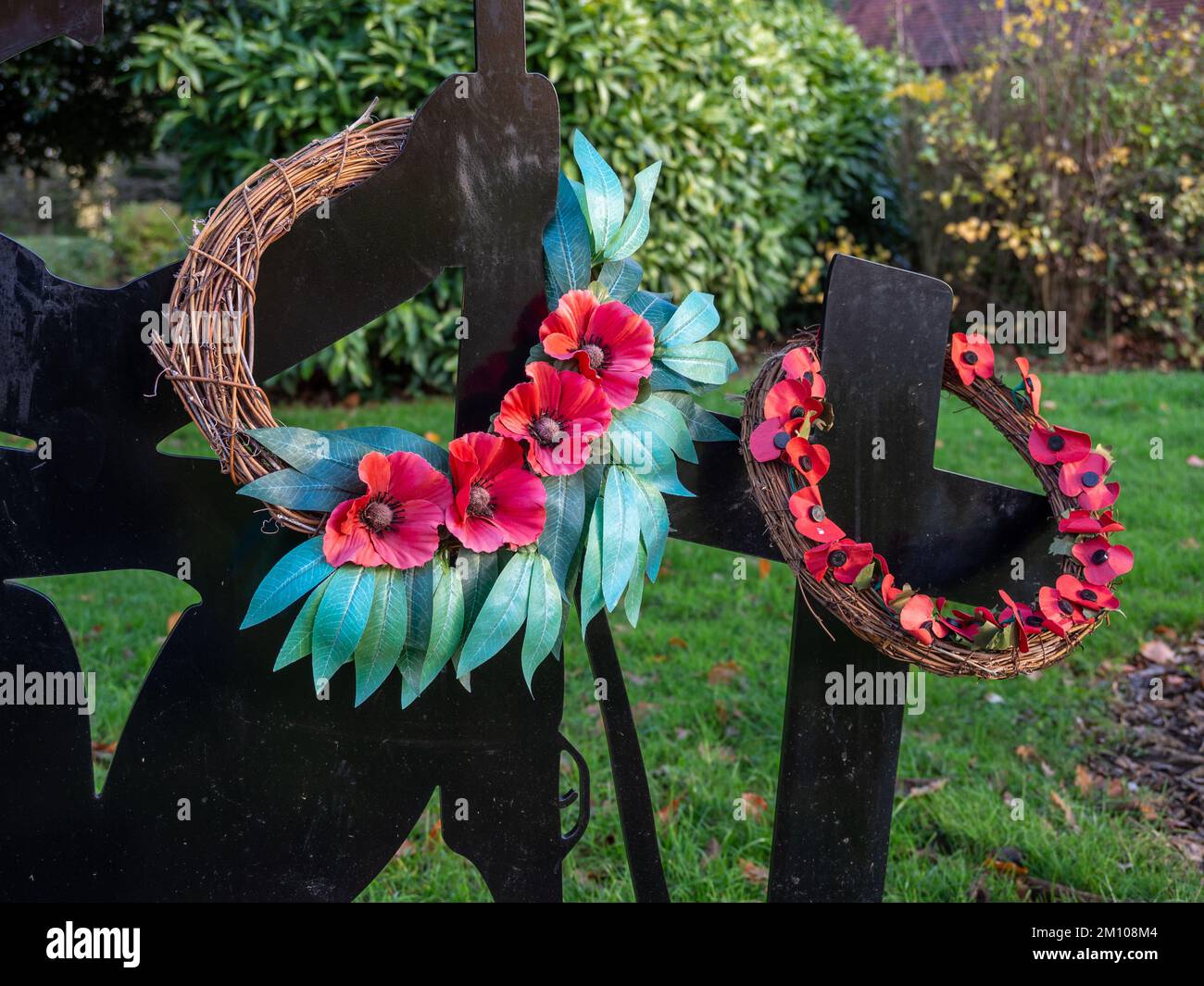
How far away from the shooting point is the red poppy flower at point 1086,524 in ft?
5.94

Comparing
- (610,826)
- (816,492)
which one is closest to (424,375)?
(610,826)

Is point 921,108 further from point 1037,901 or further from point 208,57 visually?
point 1037,901

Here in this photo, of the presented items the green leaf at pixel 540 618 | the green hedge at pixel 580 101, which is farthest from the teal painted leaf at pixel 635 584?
the green hedge at pixel 580 101

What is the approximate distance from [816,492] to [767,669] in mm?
2065

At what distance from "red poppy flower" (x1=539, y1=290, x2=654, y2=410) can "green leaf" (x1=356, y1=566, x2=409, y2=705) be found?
0.43 m

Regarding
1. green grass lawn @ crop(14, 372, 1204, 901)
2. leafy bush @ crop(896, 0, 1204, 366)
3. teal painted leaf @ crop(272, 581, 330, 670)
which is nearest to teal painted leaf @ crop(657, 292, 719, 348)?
teal painted leaf @ crop(272, 581, 330, 670)

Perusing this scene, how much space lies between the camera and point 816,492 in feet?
5.72

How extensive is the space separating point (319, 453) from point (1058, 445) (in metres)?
1.22

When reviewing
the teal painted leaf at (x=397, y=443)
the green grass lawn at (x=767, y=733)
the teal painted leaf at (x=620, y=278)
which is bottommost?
the green grass lawn at (x=767, y=733)

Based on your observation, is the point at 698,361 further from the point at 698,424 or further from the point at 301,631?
the point at 301,631

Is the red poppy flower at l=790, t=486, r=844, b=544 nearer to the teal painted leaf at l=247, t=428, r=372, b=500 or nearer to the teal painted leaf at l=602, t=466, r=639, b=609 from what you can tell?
the teal painted leaf at l=602, t=466, r=639, b=609

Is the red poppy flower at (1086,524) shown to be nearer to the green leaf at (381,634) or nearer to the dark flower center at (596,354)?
the dark flower center at (596,354)

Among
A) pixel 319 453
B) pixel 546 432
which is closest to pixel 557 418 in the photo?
pixel 546 432

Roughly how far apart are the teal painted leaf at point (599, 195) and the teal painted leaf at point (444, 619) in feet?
1.90
